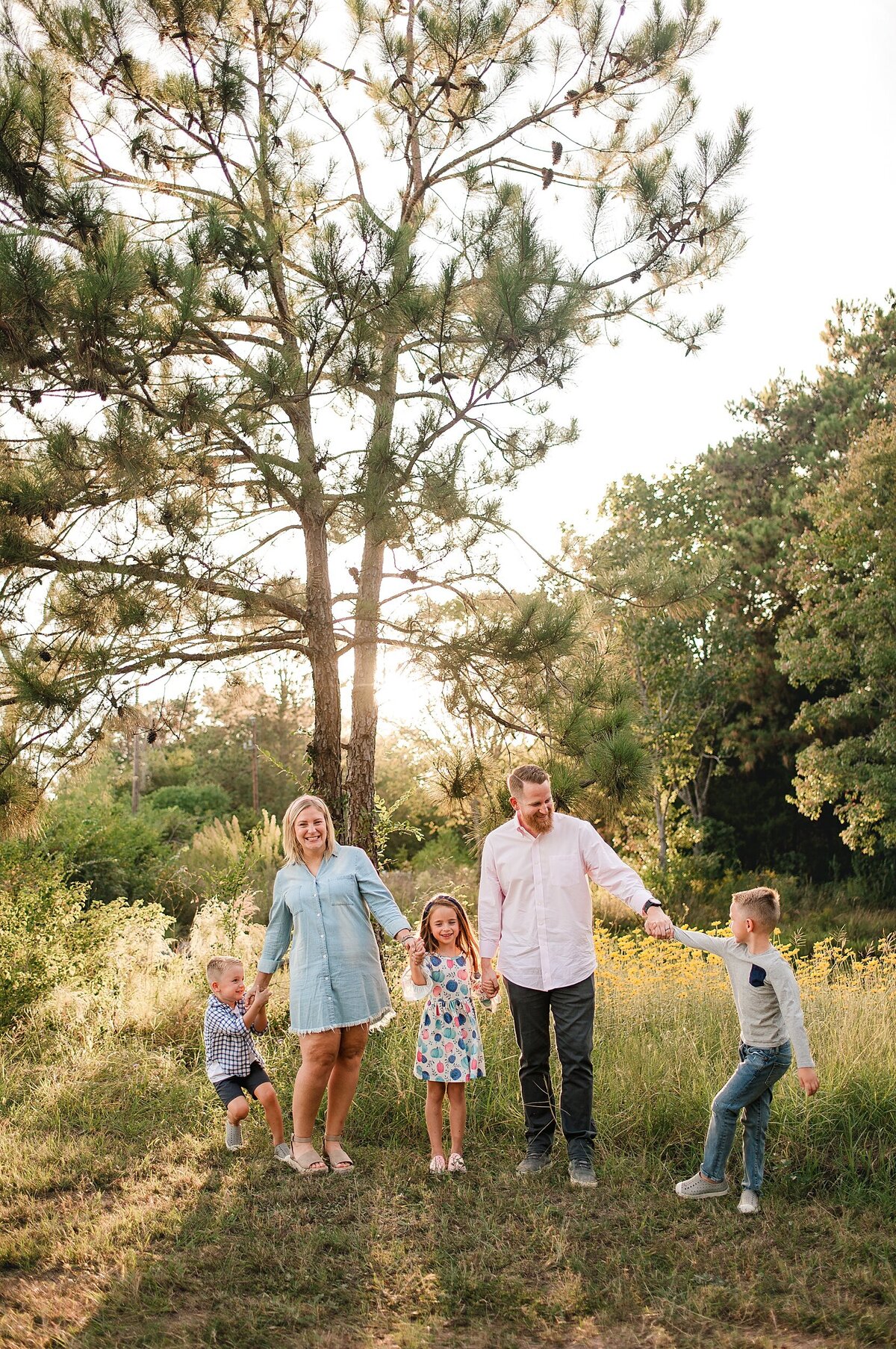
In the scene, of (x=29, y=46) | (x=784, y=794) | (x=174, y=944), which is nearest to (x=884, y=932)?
(x=784, y=794)

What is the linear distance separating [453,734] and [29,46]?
14.1 feet

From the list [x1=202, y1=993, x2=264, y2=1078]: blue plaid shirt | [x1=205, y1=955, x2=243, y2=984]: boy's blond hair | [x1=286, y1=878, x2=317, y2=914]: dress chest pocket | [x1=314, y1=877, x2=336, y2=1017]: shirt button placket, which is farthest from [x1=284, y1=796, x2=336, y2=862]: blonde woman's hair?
[x1=202, y1=993, x2=264, y2=1078]: blue plaid shirt

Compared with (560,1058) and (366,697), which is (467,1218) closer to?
(560,1058)

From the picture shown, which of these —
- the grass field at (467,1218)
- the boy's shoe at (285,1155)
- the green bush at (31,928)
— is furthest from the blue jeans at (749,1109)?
the green bush at (31,928)

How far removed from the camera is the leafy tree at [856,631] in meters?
14.5

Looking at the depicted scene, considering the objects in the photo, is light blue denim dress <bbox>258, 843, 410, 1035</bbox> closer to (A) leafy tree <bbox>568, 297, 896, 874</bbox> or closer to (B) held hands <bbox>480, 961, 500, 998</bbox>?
(B) held hands <bbox>480, 961, 500, 998</bbox>

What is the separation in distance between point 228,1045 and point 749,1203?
214 cm

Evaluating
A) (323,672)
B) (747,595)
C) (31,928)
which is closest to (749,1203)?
(323,672)

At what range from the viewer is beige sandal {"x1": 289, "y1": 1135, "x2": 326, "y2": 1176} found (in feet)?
13.4

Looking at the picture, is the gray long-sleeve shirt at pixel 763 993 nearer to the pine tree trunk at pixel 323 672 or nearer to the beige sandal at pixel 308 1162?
the beige sandal at pixel 308 1162

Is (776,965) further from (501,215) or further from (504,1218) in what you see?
(501,215)

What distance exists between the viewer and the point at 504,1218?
3.58 metres

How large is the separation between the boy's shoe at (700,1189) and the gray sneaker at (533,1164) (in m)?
0.57

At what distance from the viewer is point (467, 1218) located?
359 cm
